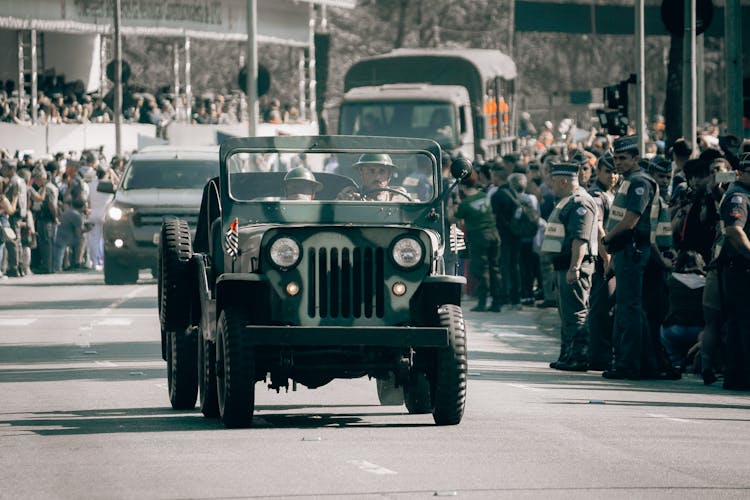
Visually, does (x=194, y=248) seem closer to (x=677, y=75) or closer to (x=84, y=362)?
(x=84, y=362)

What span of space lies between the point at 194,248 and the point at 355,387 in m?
2.33

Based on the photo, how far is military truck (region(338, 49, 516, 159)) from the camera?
3828 centimetres

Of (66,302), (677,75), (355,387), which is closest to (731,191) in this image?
(355,387)

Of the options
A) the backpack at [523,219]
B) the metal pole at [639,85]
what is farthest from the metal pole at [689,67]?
the metal pole at [639,85]

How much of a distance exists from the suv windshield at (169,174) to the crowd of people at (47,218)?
8.87 ft

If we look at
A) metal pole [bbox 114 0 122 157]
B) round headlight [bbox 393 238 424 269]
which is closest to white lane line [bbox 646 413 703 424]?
round headlight [bbox 393 238 424 269]

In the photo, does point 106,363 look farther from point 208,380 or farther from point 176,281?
point 208,380

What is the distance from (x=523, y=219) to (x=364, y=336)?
1378 cm

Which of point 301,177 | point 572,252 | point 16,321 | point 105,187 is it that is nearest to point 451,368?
point 301,177

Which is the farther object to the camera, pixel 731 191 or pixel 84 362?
pixel 84 362

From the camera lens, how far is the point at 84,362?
57.8 ft

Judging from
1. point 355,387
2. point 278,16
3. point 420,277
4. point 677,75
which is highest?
point 278,16

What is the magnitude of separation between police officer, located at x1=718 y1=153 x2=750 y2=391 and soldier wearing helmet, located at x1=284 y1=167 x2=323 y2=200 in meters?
3.65

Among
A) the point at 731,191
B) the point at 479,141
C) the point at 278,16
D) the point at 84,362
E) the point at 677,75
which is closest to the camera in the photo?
the point at 731,191
